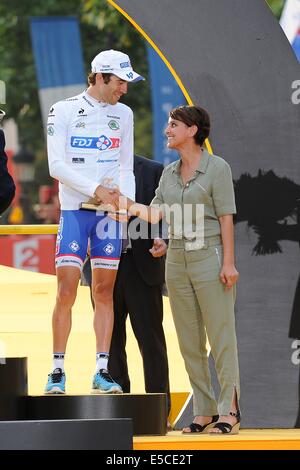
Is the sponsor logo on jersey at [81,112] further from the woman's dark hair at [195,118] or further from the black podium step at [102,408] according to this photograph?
the black podium step at [102,408]

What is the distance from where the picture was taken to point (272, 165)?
25.3 ft

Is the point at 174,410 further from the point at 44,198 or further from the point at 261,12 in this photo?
the point at 44,198

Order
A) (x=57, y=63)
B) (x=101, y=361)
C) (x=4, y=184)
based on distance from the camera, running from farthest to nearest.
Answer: (x=57, y=63)
(x=101, y=361)
(x=4, y=184)

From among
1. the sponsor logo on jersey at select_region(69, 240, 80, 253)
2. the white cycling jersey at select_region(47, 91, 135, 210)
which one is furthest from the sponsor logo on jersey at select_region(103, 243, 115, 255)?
the white cycling jersey at select_region(47, 91, 135, 210)

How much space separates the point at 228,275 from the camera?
6.76 m

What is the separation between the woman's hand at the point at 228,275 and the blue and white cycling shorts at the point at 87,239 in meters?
0.66

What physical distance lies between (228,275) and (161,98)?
13306 millimetres

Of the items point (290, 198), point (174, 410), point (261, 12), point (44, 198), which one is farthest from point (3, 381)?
point (44, 198)

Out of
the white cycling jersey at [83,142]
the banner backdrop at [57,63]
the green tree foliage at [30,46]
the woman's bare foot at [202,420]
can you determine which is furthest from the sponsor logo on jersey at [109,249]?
the green tree foliage at [30,46]

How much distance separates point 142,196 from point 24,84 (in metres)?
18.6

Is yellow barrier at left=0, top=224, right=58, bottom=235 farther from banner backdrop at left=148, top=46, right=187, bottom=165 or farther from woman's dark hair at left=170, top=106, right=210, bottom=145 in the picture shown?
banner backdrop at left=148, top=46, right=187, bottom=165

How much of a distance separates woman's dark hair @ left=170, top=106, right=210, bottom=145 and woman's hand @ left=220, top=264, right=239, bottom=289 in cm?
71

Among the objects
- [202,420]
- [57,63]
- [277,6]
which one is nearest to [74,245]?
[202,420]

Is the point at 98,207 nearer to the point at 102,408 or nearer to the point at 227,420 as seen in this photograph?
the point at 102,408
